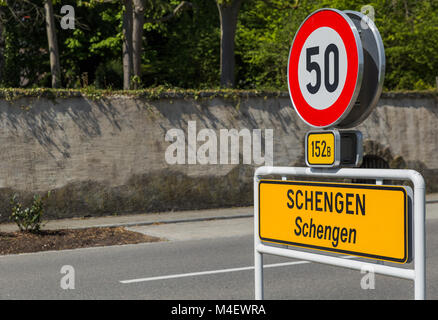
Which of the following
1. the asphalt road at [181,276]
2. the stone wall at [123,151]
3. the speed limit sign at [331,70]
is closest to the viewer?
the speed limit sign at [331,70]

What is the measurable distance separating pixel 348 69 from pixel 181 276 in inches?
191

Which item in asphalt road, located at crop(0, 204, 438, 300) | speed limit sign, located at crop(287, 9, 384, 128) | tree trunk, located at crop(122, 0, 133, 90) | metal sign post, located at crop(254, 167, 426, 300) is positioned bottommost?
asphalt road, located at crop(0, 204, 438, 300)

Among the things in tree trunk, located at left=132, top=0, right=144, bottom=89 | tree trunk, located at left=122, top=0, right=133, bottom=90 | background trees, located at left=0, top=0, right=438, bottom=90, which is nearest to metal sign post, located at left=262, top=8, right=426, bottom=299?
tree trunk, located at left=132, top=0, right=144, bottom=89

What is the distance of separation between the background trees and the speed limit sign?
619 inches

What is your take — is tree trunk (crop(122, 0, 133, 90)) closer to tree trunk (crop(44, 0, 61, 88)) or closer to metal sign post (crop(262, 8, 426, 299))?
tree trunk (crop(44, 0, 61, 88))

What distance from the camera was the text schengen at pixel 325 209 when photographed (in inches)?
132

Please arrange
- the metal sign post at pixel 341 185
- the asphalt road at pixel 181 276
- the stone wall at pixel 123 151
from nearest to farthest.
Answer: the metal sign post at pixel 341 185 < the asphalt road at pixel 181 276 < the stone wall at pixel 123 151

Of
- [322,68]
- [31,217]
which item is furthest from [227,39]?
[322,68]

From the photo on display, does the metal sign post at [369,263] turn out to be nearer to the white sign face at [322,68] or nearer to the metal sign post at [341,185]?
the metal sign post at [341,185]

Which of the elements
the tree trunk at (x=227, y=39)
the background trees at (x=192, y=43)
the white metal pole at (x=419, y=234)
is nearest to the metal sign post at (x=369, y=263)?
the white metal pole at (x=419, y=234)

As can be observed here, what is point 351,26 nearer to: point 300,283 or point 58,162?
point 300,283

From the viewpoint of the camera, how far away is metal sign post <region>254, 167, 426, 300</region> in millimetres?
2992

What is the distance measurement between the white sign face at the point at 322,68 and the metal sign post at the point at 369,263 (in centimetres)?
41
